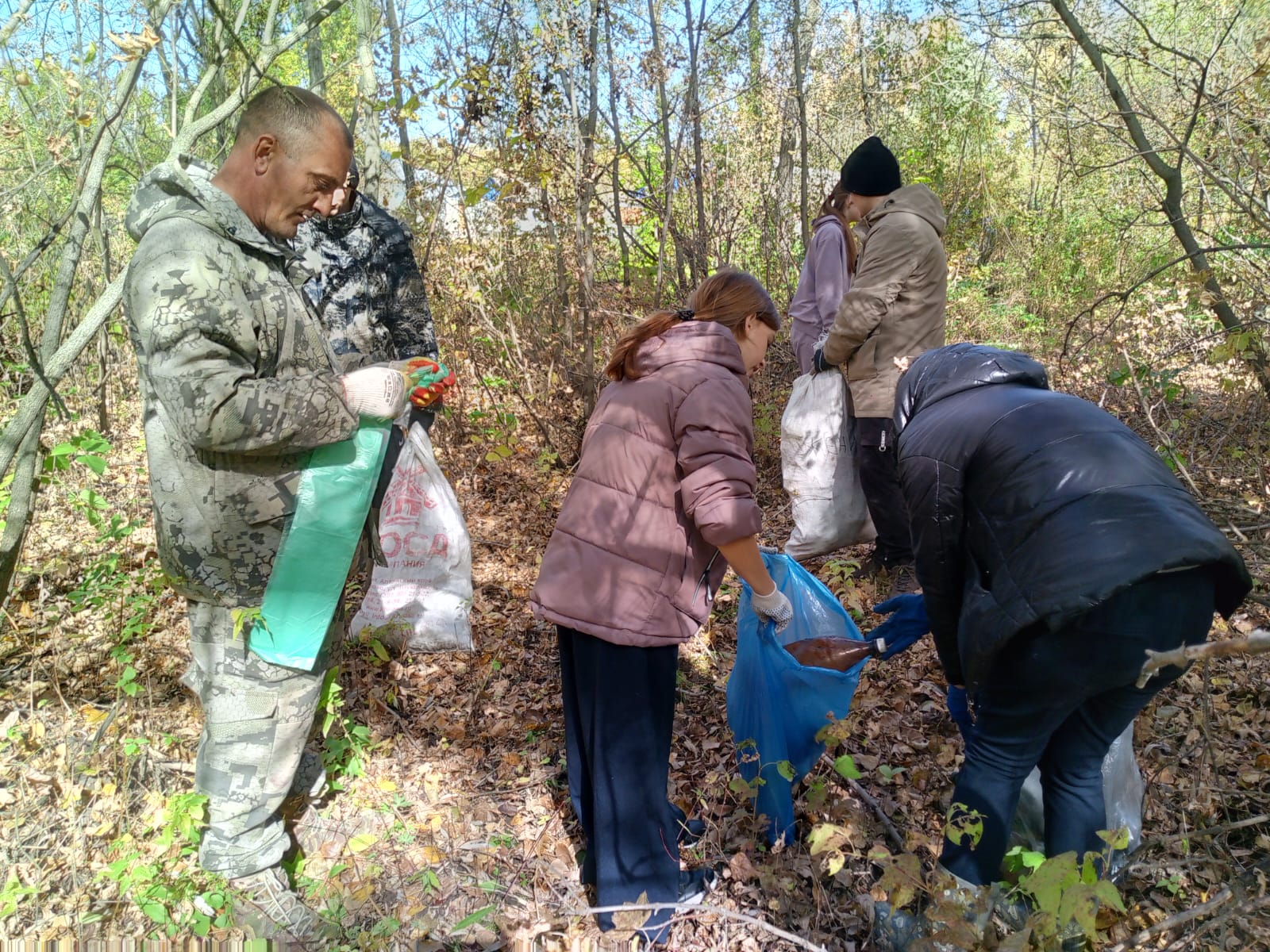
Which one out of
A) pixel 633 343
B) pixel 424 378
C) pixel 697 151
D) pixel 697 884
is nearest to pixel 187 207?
pixel 424 378

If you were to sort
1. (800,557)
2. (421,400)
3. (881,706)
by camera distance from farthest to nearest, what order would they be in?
1. (800,557)
2. (881,706)
3. (421,400)

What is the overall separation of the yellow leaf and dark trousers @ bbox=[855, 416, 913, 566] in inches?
110

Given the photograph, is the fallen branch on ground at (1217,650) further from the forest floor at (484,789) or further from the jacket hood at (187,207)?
the jacket hood at (187,207)

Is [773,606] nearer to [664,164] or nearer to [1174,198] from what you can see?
[1174,198]

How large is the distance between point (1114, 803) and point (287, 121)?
3.00 meters

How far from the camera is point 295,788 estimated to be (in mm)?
2760

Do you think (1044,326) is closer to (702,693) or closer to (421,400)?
(702,693)

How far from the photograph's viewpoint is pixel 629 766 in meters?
2.27

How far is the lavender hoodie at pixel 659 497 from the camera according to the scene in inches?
83.4

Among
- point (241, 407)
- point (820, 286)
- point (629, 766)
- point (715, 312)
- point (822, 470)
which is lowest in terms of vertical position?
point (629, 766)

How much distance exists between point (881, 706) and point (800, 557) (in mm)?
1108

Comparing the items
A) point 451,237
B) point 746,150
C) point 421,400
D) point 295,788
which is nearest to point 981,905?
point 421,400

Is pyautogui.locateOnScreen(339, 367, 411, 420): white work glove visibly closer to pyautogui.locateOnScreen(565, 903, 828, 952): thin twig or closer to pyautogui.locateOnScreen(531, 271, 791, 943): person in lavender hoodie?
pyautogui.locateOnScreen(531, 271, 791, 943): person in lavender hoodie

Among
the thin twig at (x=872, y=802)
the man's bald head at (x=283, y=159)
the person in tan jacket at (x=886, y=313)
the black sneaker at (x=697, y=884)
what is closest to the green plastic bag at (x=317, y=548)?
the man's bald head at (x=283, y=159)
